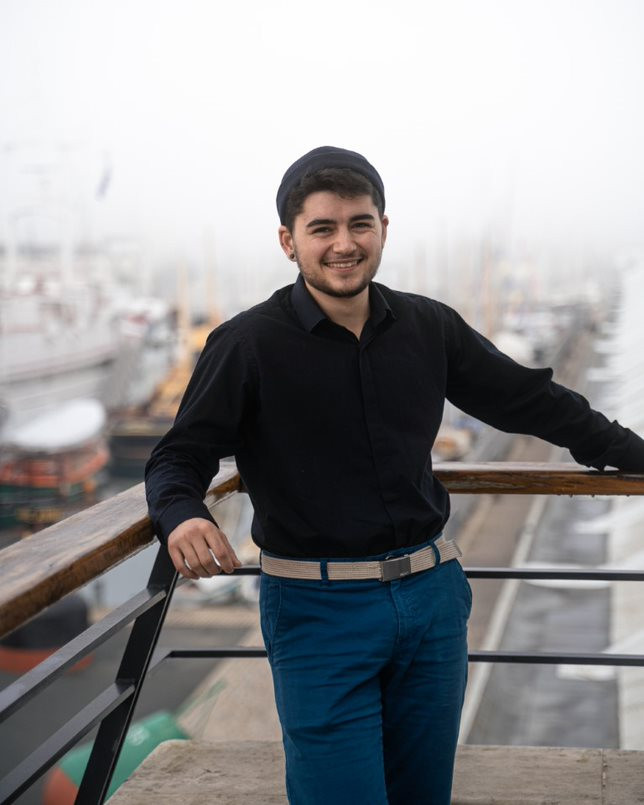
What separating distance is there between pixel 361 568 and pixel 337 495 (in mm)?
60

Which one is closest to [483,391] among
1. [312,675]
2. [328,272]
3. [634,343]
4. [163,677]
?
[328,272]

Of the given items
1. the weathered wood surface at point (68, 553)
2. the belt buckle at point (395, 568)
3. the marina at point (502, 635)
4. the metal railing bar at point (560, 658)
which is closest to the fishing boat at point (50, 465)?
the marina at point (502, 635)

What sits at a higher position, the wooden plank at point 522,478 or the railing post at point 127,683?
the wooden plank at point 522,478

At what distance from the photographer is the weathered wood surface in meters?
0.60

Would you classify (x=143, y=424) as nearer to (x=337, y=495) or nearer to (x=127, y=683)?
(x=127, y=683)

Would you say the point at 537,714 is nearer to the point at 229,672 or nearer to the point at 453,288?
the point at 229,672

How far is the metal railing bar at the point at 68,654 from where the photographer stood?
59cm

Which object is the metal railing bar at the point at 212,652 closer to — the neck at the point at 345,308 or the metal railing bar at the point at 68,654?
the metal railing bar at the point at 68,654

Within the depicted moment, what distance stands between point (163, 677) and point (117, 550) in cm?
1824

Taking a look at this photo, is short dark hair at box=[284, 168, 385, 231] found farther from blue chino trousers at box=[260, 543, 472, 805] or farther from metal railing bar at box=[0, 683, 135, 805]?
metal railing bar at box=[0, 683, 135, 805]

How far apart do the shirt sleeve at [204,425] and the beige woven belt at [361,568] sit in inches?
3.0

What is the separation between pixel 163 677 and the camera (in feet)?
59.4

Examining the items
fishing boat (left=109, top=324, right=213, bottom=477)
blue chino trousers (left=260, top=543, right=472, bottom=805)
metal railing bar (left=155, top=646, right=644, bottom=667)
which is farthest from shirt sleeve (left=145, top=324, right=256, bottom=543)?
fishing boat (left=109, top=324, right=213, bottom=477)

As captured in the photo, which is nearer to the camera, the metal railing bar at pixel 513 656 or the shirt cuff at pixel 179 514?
the shirt cuff at pixel 179 514
